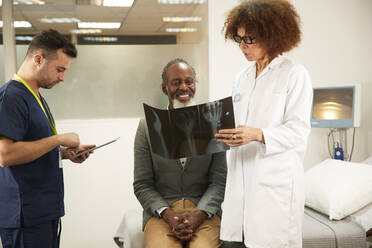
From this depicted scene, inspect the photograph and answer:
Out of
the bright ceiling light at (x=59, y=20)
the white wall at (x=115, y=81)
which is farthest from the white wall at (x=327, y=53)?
the bright ceiling light at (x=59, y=20)

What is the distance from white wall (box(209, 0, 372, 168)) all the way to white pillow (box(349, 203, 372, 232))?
1.27m

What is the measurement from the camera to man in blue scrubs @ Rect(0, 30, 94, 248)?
156 centimetres

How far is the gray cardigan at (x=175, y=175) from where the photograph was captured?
6.77 feet

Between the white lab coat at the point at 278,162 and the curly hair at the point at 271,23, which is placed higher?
the curly hair at the point at 271,23

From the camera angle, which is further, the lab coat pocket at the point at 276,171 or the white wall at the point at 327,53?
the white wall at the point at 327,53

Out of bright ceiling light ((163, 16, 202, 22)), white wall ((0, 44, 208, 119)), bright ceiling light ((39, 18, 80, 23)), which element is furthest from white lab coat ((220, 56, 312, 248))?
bright ceiling light ((39, 18, 80, 23))

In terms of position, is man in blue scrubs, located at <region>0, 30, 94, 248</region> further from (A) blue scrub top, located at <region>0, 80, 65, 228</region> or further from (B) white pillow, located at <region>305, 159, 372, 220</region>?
(B) white pillow, located at <region>305, 159, 372, 220</region>

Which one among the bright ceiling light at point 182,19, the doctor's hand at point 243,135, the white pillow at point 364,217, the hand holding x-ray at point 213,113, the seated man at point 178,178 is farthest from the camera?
the bright ceiling light at point 182,19

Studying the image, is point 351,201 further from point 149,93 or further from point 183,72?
point 149,93

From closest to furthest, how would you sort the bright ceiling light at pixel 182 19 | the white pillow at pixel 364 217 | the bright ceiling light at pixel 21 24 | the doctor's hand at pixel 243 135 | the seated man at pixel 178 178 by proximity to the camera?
the doctor's hand at pixel 243 135, the seated man at pixel 178 178, the white pillow at pixel 364 217, the bright ceiling light at pixel 21 24, the bright ceiling light at pixel 182 19

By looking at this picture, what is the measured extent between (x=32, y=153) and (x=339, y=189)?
1.72m

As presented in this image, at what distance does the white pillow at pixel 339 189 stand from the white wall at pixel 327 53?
103 cm

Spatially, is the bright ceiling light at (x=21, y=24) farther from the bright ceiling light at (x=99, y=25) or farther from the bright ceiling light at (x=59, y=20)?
the bright ceiling light at (x=99, y=25)

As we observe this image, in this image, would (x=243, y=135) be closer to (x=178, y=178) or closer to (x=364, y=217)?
(x=178, y=178)
